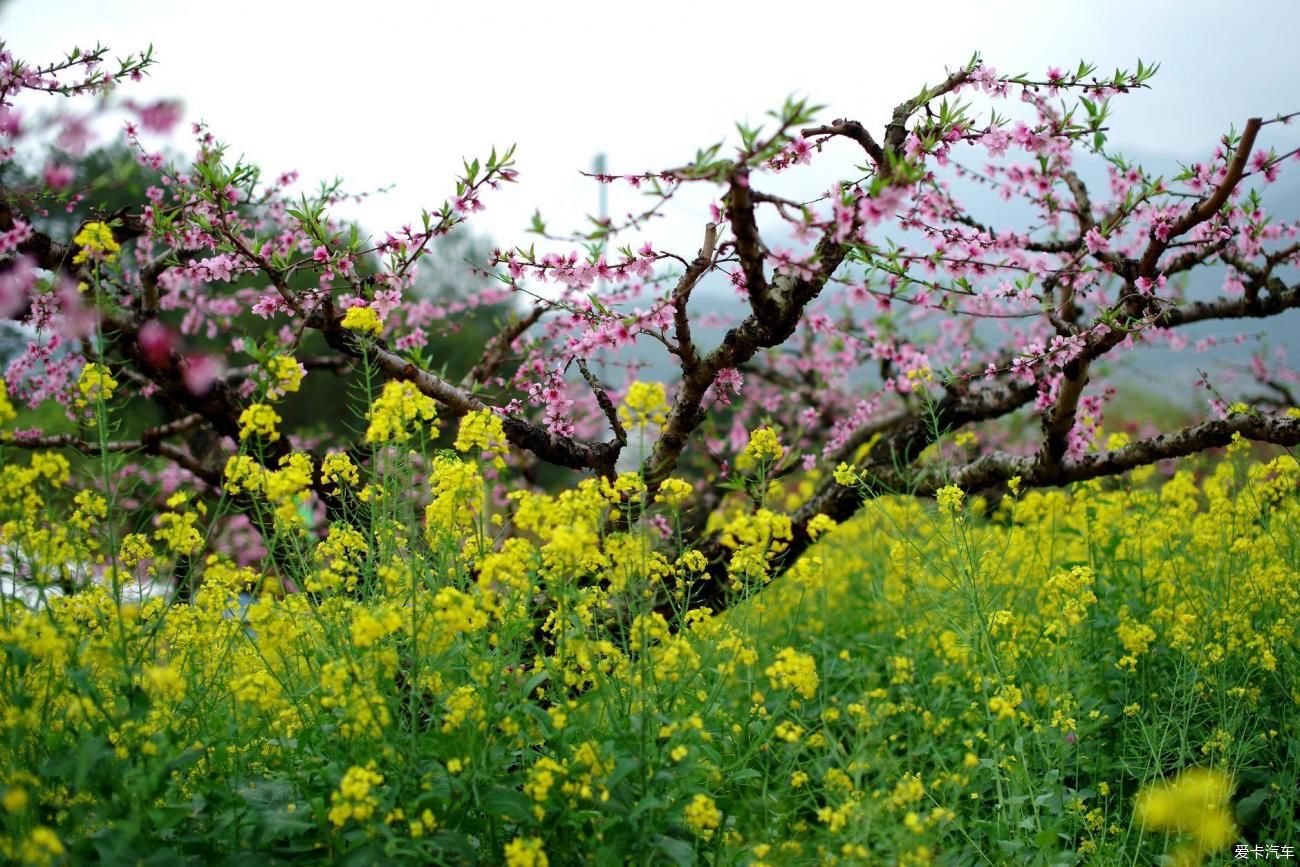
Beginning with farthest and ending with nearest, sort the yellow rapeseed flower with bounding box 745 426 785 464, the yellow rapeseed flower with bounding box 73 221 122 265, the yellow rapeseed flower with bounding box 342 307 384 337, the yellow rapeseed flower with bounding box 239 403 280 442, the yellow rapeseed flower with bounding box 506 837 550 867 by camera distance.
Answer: the yellow rapeseed flower with bounding box 745 426 785 464, the yellow rapeseed flower with bounding box 342 307 384 337, the yellow rapeseed flower with bounding box 73 221 122 265, the yellow rapeseed flower with bounding box 239 403 280 442, the yellow rapeseed flower with bounding box 506 837 550 867

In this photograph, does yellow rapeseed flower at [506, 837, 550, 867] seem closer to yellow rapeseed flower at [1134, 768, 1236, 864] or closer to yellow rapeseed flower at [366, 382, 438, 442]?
yellow rapeseed flower at [366, 382, 438, 442]

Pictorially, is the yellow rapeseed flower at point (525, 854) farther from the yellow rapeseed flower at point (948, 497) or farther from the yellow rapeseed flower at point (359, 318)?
the yellow rapeseed flower at point (948, 497)

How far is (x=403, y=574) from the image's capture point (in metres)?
2.90

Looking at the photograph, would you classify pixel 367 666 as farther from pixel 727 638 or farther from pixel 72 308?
pixel 72 308

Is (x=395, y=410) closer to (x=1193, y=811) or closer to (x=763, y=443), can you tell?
(x=763, y=443)

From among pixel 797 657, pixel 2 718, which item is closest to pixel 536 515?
pixel 797 657

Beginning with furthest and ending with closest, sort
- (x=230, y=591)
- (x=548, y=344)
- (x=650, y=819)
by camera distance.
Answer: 1. (x=548, y=344)
2. (x=230, y=591)
3. (x=650, y=819)

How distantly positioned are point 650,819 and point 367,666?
31.0 inches

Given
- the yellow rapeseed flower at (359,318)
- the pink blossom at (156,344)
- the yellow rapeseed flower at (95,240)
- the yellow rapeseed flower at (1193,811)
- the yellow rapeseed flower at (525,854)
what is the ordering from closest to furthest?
the yellow rapeseed flower at (525,854)
the yellow rapeseed flower at (1193,811)
the yellow rapeseed flower at (95,240)
the yellow rapeseed flower at (359,318)
the pink blossom at (156,344)

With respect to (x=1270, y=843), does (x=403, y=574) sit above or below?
above

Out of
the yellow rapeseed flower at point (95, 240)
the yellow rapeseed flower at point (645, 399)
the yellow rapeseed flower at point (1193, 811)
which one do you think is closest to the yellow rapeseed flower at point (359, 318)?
the yellow rapeseed flower at point (95, 240)

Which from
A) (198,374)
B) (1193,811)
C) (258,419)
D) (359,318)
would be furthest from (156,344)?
(1193,811)

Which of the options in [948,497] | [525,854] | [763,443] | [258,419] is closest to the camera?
[525,854]

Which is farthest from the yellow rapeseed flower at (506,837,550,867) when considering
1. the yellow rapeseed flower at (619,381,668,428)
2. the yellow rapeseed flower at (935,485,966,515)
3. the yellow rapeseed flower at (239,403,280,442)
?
the yellow rapeseed flower at (935,485,966,515)
